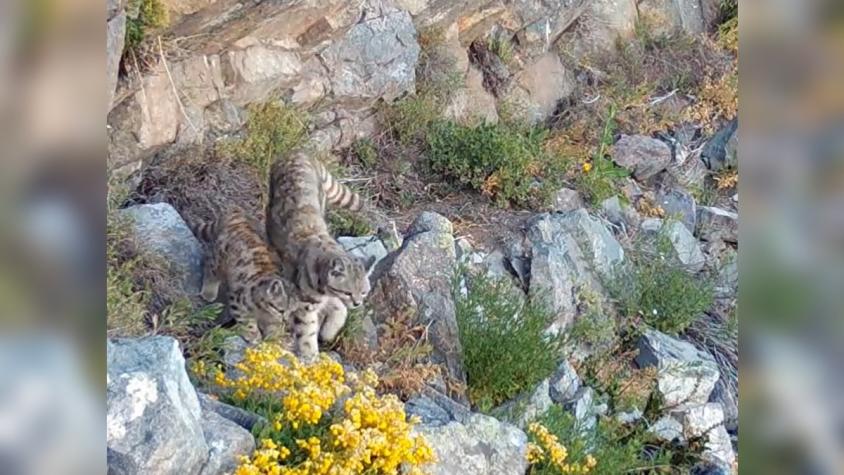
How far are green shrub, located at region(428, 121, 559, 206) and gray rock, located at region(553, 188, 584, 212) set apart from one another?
13 cm

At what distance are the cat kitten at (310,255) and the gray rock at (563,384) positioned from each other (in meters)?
1.04

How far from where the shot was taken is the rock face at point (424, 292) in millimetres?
4645

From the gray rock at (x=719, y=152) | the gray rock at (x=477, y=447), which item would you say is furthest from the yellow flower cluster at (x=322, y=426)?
the gray rock at (x=719, y=152)

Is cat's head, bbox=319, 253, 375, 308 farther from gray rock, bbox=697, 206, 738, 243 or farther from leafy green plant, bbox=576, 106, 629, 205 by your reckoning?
gray rock, bbox=697, 206, 738, 243

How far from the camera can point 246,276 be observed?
4.40 m

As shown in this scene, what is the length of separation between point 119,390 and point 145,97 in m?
2.27

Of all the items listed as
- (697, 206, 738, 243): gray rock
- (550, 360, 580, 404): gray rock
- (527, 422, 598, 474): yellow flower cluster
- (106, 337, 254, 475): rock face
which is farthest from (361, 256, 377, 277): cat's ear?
(697, 206, 738, 243): gray rock

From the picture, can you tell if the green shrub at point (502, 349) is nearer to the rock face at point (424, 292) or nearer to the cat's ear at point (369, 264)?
the rock face at point (424, 292)

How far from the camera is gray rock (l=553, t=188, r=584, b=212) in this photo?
666cm

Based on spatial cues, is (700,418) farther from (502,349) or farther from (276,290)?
(276,290)

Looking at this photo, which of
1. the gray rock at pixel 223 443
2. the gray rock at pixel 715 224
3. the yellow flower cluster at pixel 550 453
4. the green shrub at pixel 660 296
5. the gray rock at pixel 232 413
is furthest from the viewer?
the gray rock at pixel 715 224

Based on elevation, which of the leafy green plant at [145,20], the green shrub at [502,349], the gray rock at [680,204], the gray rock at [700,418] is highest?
the leafy green plant at [145,20]

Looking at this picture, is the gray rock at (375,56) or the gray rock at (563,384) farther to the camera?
the gray rock at (375,56)
